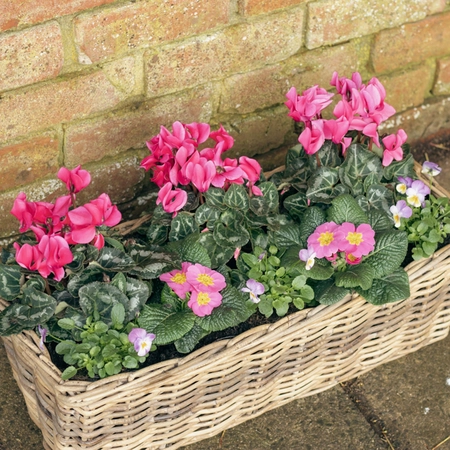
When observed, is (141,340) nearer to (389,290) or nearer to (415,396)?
(389,290)

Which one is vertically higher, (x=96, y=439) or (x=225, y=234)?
(x=225, y=234)

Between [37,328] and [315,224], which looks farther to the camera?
[315,224]

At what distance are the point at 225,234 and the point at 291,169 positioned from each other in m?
0.35

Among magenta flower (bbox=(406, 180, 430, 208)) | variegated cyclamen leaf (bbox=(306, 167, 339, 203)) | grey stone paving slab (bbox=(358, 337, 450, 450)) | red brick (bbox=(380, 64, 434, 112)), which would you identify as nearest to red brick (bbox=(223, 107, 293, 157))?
red brick (bbox=(380, 64, 434, 112))

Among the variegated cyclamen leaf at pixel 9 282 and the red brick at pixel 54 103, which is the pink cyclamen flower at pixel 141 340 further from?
the red brick at pixel 54 103

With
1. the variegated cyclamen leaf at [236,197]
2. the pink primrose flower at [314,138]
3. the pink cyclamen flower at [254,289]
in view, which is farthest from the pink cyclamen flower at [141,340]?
the pink primrose flower at [314,138]

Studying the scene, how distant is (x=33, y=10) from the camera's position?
1988 mm

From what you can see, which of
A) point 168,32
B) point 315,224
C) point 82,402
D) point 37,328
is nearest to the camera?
point 82,402

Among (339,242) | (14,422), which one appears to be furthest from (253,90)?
(14,422)

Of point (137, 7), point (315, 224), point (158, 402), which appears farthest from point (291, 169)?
point (158, 402)

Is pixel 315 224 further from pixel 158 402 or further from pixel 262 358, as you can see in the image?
pixel 158 402

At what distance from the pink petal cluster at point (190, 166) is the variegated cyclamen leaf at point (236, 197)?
2 centimetres

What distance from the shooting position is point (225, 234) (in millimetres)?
1999

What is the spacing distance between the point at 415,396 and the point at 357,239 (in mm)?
574
